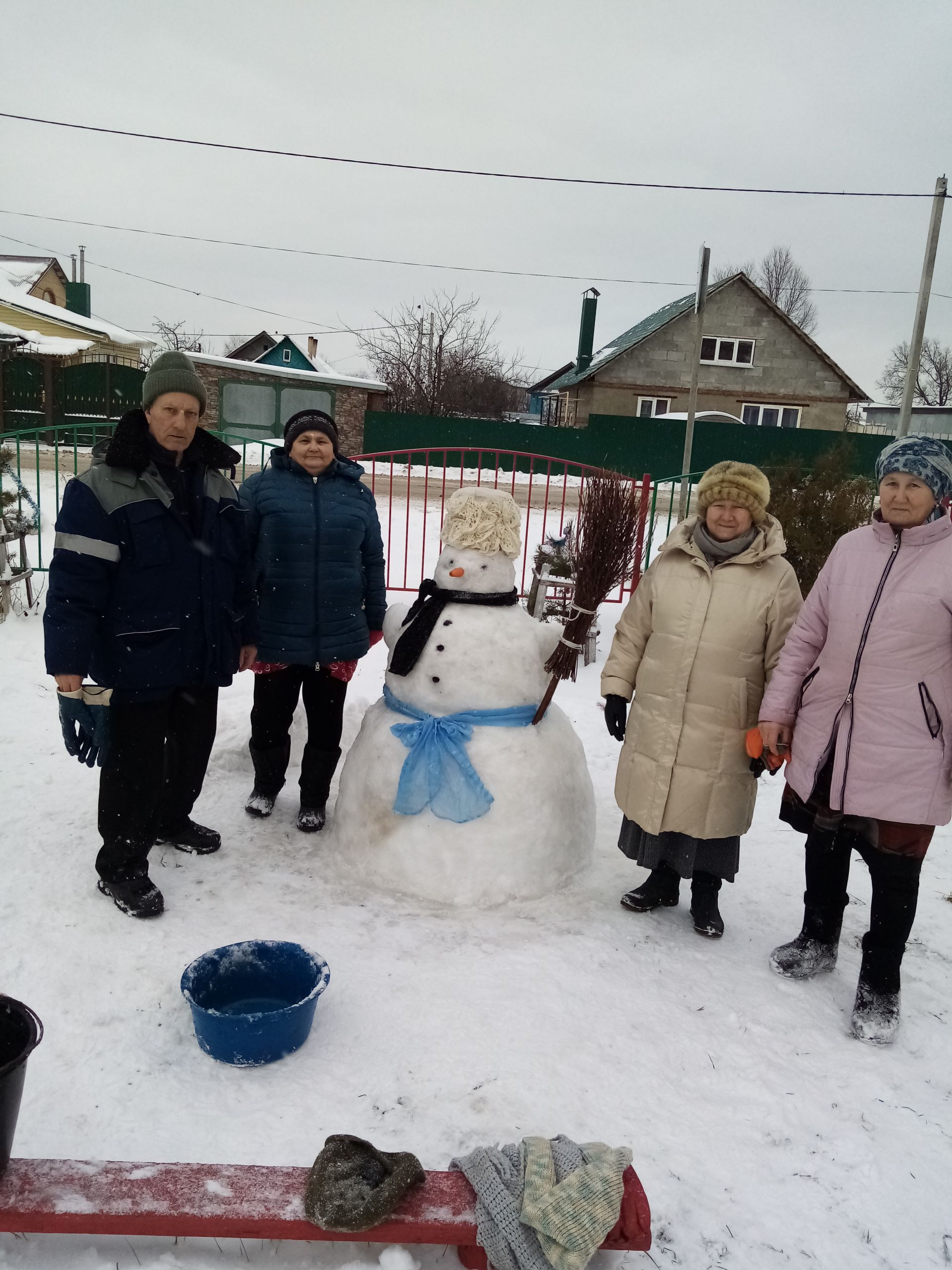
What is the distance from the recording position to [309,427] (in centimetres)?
327

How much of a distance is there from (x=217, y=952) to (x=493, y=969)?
0.86 m

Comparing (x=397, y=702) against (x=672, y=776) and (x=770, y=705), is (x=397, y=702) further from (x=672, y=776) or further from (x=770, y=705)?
(x=770, y=705)

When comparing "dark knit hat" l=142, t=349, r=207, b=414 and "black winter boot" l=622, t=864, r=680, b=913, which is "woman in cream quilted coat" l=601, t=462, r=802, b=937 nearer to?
"black winter boot" l=622, t=864, r=680, b=913

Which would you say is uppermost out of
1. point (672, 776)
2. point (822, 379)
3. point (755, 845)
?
point (822, 379)

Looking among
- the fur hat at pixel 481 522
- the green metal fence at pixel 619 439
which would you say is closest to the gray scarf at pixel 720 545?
the fur hat at pixel 481 522

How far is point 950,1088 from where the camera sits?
7.61 ft

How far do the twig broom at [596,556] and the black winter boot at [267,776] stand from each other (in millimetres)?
1362

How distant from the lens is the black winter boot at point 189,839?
336 centimetres

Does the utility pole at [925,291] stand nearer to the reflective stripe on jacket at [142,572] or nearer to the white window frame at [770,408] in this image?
the reflective stripe on jacket at [142,572]

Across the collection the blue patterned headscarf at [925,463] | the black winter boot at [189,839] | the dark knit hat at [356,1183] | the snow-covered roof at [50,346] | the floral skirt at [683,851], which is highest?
the snow-covered roof at [50,346]

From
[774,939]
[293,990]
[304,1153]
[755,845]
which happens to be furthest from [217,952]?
[755,845]

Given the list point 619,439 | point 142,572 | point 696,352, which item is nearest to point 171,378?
point 142,572

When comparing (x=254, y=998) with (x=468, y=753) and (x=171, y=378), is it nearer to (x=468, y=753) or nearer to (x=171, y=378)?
(x=468, y=753)

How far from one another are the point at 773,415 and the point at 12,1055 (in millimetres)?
24972
